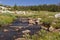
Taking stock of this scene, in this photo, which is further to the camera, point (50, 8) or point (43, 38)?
point (50, 8)

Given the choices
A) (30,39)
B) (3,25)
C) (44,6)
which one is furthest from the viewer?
(44,6)

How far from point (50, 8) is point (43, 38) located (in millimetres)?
35712

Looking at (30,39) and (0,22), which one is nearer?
(30,39)

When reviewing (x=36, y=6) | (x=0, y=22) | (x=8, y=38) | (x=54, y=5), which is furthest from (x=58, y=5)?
(x=8, y=38)

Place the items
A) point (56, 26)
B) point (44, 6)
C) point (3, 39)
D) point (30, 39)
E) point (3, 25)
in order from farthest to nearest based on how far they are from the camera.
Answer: point (44, 6), point (3, 25), point (56, 26), point (3, 39), point (30, 39)

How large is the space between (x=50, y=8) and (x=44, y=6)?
2111 mm

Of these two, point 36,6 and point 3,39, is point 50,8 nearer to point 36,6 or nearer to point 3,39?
point 36,6

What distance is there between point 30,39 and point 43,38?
2.15ft

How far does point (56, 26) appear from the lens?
17.3 metres

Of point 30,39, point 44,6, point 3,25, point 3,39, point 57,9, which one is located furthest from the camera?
point 44,6

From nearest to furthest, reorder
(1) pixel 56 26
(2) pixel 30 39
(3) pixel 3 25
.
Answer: (2) pixel 30 39 < (1) pixel 56 26 < (3) pixel 3 25

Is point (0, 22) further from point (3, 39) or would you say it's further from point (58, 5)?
point (58, 5)

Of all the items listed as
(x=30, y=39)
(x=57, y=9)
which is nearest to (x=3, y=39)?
(x=30, y=39)

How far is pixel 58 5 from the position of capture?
45.9 m
